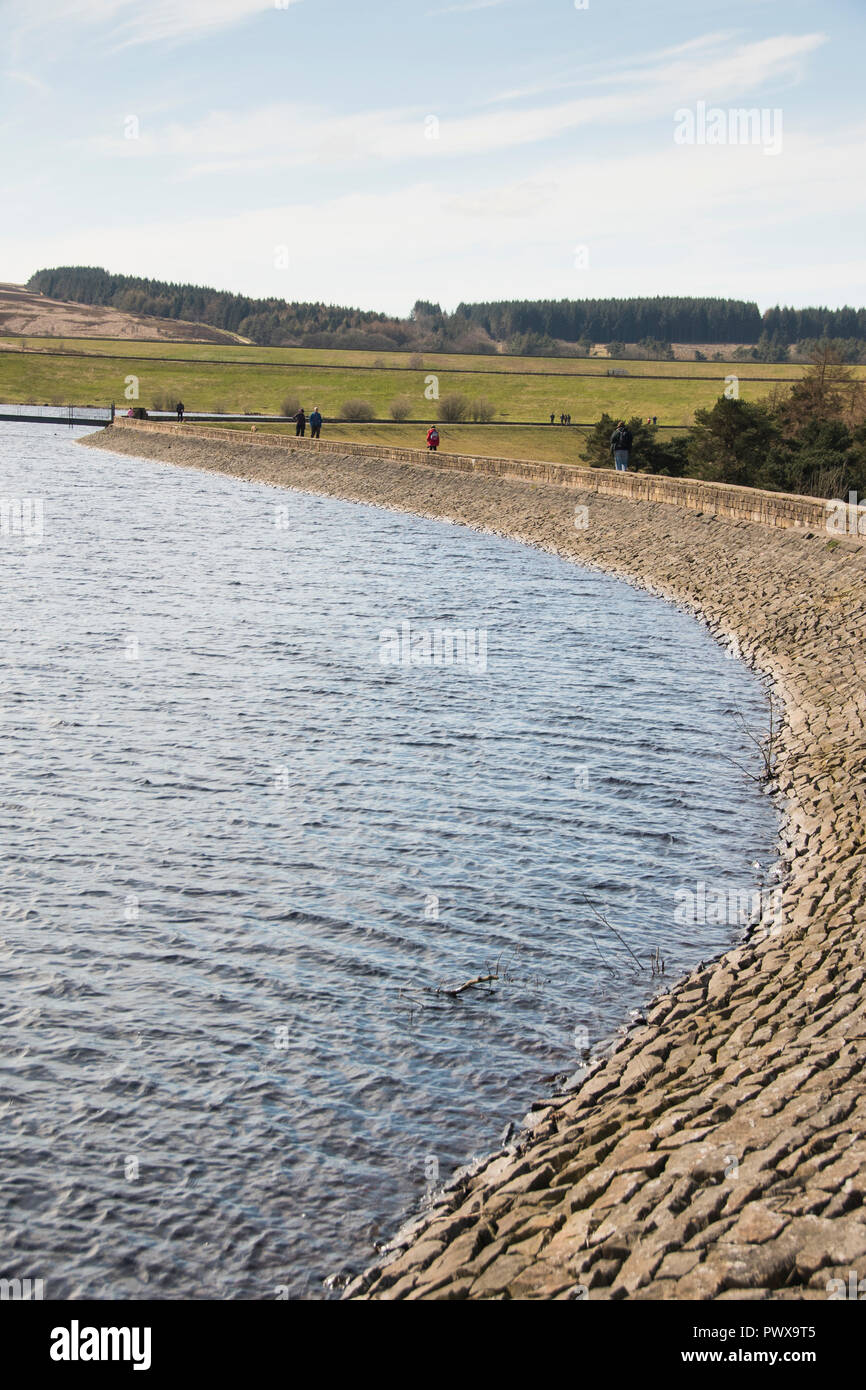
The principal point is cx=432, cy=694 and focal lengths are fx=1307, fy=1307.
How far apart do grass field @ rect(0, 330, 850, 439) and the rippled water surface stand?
3875 inches

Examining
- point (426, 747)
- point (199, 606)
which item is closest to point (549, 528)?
point (199, 606)

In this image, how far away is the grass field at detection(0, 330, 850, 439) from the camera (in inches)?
5221

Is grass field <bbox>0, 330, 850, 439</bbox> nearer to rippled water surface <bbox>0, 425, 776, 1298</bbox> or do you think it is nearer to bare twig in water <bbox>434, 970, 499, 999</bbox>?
rippled water surface <bbox>0, 425, 776, 1298</bbox>

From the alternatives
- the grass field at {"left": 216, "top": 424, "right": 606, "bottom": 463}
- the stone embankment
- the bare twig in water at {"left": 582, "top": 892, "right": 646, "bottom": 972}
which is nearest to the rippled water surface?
the bare twig in water at {"left": 582, "top": 892, "right": 646, "bottom": 972}

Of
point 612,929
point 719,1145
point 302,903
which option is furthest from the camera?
point 302,903

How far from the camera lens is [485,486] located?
57062 mm

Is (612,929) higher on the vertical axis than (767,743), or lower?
lower

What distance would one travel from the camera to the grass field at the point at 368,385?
13262cm

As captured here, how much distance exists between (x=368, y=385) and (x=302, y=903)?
13647 cm

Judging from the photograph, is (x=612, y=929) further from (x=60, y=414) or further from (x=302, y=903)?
(x=60, y=414)

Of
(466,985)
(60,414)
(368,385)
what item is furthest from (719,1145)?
(368,385)

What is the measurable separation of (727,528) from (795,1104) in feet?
105

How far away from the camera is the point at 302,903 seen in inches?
504
